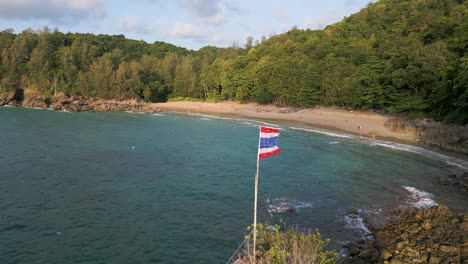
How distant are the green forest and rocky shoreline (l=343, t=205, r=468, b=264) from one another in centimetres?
2811

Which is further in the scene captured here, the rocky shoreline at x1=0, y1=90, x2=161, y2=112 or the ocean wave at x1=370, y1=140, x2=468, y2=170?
the rocky shoreline at x1=0, y1=90, x2=161, y2=112

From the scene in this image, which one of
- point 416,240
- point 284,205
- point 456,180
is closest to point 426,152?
point 456,180

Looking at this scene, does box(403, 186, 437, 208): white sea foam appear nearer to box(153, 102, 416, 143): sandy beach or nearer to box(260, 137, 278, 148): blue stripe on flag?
box(260, 137, 278, 148): blue stripe on flag

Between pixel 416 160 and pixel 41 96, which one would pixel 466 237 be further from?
pixel 41 96

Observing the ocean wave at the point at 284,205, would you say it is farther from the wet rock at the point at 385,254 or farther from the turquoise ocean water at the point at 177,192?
the wet rock at the point at 385,254

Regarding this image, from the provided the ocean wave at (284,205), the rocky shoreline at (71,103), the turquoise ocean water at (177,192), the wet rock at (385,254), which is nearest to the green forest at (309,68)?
the rocky shoreline at (71,103)

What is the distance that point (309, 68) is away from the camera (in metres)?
82.0

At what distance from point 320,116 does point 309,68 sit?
1749cm

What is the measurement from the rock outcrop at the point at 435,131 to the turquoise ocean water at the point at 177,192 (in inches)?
189

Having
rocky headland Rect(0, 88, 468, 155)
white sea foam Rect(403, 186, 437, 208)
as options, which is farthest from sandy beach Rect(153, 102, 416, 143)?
white sea foam Rect(403, 186, 437, 208)

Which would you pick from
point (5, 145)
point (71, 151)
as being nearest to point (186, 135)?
point (71, 151)

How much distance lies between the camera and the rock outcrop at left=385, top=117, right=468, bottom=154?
4097cm

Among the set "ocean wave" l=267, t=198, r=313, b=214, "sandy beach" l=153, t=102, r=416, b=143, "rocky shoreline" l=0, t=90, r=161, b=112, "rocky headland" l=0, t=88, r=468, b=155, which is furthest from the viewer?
"rocky shoreline" l=0, t=90, r=161, b=112

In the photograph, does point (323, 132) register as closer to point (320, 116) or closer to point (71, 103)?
point (320, 116)
